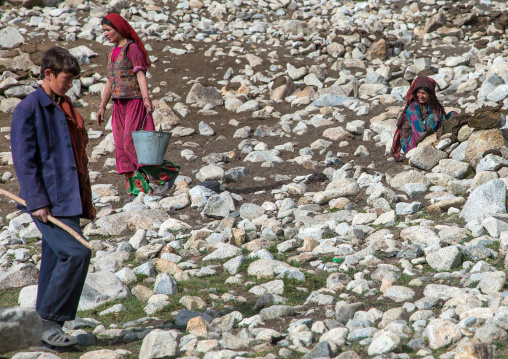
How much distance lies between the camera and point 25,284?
3990 mm

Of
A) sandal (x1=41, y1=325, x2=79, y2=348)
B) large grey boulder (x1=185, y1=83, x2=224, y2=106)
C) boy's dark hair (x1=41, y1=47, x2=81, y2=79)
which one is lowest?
large grey boulder (x1=185, y1=83, x2=224, y2=106)

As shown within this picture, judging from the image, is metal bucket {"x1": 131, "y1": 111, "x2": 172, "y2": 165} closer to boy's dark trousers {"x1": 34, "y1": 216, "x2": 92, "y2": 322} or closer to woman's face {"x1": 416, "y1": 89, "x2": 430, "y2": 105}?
boy's dark trousers {"x1": 34, "y1": 216, "x2": 92, "y2": 322}

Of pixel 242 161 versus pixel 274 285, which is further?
pixel 242 161

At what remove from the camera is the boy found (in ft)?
9.04

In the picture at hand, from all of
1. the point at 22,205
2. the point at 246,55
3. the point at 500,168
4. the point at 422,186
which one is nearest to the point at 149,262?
the point at 22,205

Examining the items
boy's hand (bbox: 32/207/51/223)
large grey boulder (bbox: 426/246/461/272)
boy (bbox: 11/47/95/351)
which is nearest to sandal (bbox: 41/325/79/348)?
boy (bbox: 11/47/95/351)

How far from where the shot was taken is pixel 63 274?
2750 mm

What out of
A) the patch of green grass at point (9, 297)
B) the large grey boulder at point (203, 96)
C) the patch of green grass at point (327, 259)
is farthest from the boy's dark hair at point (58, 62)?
the large grey boulder at point (203, 96)

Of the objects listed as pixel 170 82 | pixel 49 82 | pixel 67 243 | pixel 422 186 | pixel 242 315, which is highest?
pixel 49 82

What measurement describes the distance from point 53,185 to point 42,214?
16 centimetres

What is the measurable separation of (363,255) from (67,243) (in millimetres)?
2031

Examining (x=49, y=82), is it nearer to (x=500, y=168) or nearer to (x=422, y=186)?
(x=422, y=186)

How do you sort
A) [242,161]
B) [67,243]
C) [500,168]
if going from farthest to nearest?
[242,161]
[500,168]
[67,243]

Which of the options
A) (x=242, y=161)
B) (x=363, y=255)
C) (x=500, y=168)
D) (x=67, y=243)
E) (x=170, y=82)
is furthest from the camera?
(x=170, y=82)
